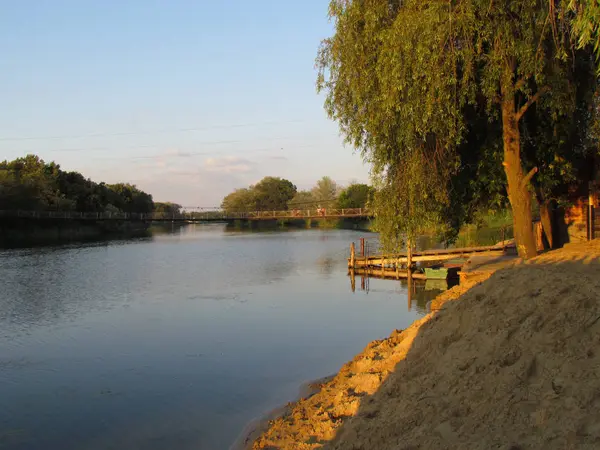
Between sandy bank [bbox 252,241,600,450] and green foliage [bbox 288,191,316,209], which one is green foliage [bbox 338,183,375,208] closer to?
green foliage [bbox 288,191,316,209]

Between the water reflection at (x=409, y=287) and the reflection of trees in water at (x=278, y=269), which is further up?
the reflection of trees in water at (x=278, y=269)

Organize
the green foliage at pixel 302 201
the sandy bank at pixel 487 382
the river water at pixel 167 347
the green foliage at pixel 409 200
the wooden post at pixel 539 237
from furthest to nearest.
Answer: the green foliage at pixel 302 201
the wooden post at pixel 539 237
the green foliage at pixel 409 200
the river water at pixel 167 347
the sandy bank at pixel 487 382

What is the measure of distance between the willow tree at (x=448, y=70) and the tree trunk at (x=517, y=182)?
0.08 feet

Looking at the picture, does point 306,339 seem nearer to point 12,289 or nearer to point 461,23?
point 461,23

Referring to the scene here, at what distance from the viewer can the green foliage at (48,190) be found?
229 feet

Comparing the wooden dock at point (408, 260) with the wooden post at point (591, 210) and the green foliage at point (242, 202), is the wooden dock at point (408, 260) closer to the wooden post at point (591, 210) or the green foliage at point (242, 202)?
the wooden post at point (591, 210)

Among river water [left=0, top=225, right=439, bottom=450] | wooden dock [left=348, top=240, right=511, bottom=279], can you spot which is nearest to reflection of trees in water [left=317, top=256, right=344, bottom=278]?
river water [left=0, top=225, right=439, bottom=450]

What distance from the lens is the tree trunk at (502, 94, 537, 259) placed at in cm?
1300

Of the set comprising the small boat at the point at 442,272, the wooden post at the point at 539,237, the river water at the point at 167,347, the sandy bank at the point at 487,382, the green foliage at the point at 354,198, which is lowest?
the river water at the point at 167,347

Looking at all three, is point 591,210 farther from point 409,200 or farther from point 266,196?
point 266,196

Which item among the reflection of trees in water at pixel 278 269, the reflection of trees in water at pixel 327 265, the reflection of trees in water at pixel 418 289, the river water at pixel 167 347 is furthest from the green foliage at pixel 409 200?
the reflection of trees in water at pixel 327 265

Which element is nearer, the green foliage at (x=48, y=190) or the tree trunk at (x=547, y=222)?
the tree trunk at (x=547, y=222)

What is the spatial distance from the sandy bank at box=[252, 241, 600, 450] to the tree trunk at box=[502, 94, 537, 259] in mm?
3449

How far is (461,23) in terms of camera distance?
11.9m
